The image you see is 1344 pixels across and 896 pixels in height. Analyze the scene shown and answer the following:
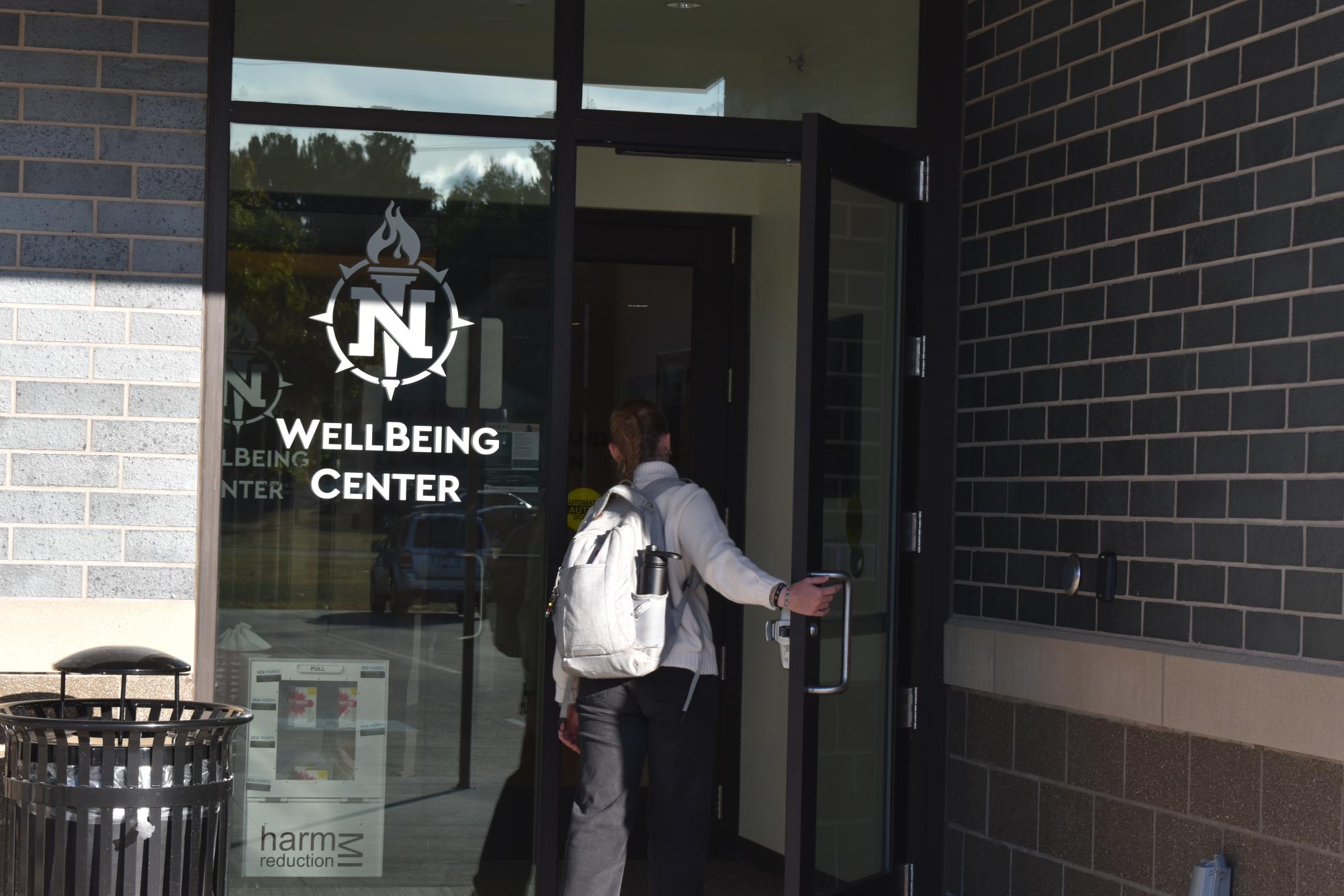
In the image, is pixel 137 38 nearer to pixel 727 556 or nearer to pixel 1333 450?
pixel 727 556

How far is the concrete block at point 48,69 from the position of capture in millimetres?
4645

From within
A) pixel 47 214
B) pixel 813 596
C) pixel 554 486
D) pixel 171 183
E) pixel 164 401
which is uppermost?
pixel 171 183

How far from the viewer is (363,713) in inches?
191

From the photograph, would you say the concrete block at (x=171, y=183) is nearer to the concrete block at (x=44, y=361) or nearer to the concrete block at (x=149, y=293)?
the concrete block at (x=149, y=293)

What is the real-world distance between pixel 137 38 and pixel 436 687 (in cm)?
233

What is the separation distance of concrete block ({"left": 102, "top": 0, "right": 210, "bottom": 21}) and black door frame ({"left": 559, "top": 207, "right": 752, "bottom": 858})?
7.16 ft

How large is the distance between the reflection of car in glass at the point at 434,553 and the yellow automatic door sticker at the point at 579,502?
63.0 inches

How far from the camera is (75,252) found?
4.65 meters

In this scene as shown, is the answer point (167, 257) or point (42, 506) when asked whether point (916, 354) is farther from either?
point (42, 506)

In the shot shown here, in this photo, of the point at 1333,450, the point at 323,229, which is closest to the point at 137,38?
the point at 323,229

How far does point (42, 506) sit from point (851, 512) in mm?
2597

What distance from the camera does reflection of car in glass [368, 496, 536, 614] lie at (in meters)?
4.85

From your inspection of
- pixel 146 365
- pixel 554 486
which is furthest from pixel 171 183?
pixel 554 486

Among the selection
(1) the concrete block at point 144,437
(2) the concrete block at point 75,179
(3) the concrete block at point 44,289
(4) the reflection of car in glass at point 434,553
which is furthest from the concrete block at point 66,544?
(2) the concrete block at point 75,179
